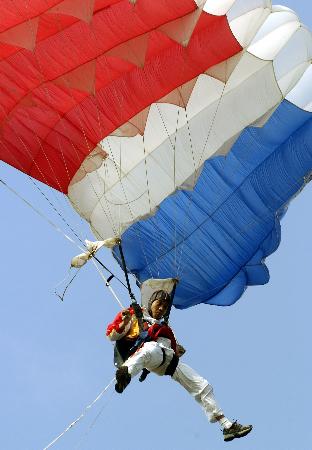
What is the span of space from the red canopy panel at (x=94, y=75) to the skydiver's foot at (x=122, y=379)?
379cm

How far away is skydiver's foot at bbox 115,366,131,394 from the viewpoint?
1727cm

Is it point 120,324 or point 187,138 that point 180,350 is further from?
point 187,138

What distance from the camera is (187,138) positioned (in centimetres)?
2050

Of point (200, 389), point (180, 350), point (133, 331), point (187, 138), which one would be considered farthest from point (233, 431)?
point (187, 138)

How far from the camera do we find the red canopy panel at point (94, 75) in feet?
61.7

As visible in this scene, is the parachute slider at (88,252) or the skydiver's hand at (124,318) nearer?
the skydiver's hand at (124,318)

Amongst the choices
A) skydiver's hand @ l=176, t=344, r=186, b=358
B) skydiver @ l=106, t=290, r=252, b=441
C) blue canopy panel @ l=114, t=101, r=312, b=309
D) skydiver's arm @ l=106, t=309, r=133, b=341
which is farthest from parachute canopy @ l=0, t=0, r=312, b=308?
skydiver's arm @ l=106, t=309, r=133, b=341

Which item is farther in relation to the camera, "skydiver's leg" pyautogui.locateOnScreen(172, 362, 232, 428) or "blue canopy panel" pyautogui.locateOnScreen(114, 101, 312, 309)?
"blue canopy panel" pyautogui.locateOnScreen(114, 101, 312, 309)

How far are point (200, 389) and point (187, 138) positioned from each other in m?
3.77

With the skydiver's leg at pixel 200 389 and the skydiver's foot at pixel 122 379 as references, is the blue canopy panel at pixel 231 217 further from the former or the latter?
the skydiver's foot at pixel 122 379

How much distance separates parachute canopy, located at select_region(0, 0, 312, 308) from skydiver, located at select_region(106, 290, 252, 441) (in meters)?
2.34

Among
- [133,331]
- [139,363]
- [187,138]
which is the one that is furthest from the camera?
[187,138]

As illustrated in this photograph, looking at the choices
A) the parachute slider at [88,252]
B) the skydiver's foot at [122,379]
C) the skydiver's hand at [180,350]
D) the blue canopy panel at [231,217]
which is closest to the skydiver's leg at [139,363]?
the skydiver's foot at [122,379]

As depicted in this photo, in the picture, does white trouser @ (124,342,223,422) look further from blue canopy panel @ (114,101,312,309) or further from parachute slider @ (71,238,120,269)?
blue canopy panel @ (114,101,312,309)
